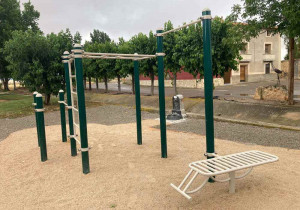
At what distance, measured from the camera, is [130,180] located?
3922 millimetres

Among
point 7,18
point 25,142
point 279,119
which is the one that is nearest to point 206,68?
point 25,142

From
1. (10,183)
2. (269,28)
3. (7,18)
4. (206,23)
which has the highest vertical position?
(7,18)

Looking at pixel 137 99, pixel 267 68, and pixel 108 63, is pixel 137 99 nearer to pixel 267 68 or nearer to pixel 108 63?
pixel 108 63

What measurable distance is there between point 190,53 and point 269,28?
409cm

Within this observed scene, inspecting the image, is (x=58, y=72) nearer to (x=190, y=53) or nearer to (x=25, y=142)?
(x=190, y=53)

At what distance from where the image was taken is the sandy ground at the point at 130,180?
322 centimetres

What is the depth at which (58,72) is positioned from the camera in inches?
562

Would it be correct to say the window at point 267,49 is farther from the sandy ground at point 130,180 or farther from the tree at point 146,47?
the sandy ground at point 130,180

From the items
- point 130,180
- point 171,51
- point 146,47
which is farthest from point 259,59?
point 130,180

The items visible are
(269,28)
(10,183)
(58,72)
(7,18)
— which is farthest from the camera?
(7,18)

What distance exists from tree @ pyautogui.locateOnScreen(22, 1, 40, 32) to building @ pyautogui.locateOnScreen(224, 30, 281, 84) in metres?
22.9

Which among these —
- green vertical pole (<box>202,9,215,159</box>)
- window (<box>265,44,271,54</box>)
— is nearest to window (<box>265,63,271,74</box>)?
window (<box>265,44,271,54</box>)

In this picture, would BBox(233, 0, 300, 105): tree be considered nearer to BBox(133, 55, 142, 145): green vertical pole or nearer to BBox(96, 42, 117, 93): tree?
BBox(133, 55, 142, 145): green vertical pole

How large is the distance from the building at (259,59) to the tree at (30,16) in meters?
22.9
